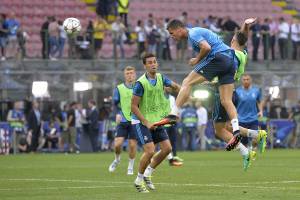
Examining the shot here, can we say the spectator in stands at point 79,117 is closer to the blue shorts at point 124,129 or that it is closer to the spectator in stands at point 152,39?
the spectator in stands at point 152,39

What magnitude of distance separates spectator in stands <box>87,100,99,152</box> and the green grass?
10.9 meters

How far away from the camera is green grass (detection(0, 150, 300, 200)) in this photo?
594 inches

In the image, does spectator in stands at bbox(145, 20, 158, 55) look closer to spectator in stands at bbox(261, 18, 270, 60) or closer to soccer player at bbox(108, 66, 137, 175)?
spectator in stands at bbox(261, 18, 270, 60)

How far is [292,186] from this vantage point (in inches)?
646

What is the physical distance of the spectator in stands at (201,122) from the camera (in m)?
38.9

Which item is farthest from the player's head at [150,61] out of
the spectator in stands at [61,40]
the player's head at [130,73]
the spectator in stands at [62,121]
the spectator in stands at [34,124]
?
the spectator in stands at [62,121]

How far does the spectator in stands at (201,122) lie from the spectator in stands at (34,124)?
6.36 meters

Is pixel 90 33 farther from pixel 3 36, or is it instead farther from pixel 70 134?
pixel 70 134

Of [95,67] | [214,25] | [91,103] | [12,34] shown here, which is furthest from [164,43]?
[12,34]

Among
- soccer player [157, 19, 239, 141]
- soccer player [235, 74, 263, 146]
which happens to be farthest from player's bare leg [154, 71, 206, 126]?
soccer player [235, 74, 263, 146]

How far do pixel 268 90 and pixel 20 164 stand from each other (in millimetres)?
16412

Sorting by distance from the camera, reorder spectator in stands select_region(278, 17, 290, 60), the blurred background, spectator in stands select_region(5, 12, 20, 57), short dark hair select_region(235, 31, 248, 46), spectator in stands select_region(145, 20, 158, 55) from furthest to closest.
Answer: spectator in stands select_region(278, 17, 290, 60) < spectator in stands select_region(145, 20, 158, 55) < the blurred background < spectator in stands select_region(5, 12, 20, 57) < short dark hair select_region(235, 31, 248, 46)

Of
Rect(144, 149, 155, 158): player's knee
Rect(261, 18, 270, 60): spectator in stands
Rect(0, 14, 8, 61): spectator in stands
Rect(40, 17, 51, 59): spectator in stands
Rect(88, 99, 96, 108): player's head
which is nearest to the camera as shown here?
Rect(144, 149, 155, 158): player's knee

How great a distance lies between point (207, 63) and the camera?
663 inches
